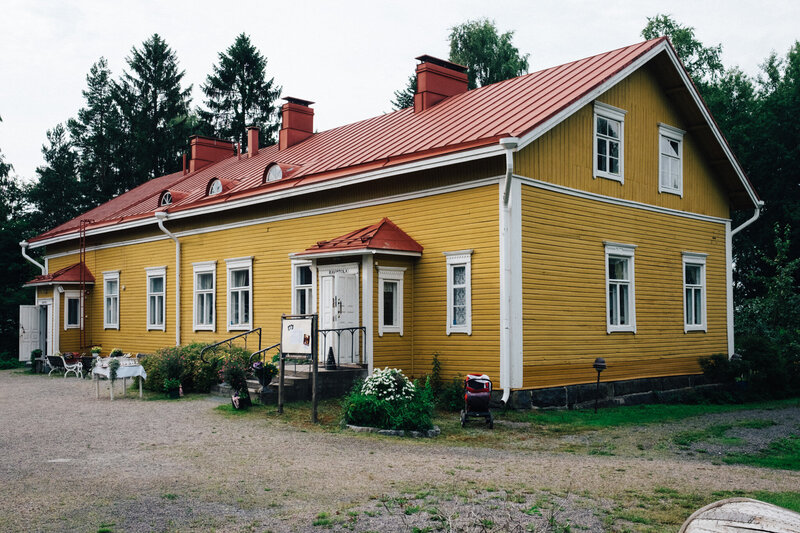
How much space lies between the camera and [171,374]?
16734mm

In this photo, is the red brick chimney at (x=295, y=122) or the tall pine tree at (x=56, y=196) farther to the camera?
the tall pine tree at (x=56, y=196)

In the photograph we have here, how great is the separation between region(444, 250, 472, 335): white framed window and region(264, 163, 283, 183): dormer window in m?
6.49

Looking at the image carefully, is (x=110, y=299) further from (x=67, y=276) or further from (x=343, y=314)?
(x=343, y=314)

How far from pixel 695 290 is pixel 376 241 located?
358 inches

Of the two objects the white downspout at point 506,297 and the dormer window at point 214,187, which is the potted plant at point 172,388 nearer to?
the white downspout at point 506,297

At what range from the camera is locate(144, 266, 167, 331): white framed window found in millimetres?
23734

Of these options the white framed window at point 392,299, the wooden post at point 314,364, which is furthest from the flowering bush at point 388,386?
the white framed window at point 392,299

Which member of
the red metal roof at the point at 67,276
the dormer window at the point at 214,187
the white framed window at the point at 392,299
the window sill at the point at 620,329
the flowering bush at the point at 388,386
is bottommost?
the flowering bush at the point at 388,386

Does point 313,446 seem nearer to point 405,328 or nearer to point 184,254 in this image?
point 405,328

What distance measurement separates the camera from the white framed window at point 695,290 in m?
19.0

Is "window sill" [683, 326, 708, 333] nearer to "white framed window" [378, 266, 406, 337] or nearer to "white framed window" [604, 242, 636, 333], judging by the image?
"white framed window" [604, 242, 636, 333]

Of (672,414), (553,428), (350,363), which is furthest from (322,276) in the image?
(672,414)

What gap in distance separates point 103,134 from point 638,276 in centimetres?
3872

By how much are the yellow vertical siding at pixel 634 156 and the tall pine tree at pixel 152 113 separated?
3319 cm
